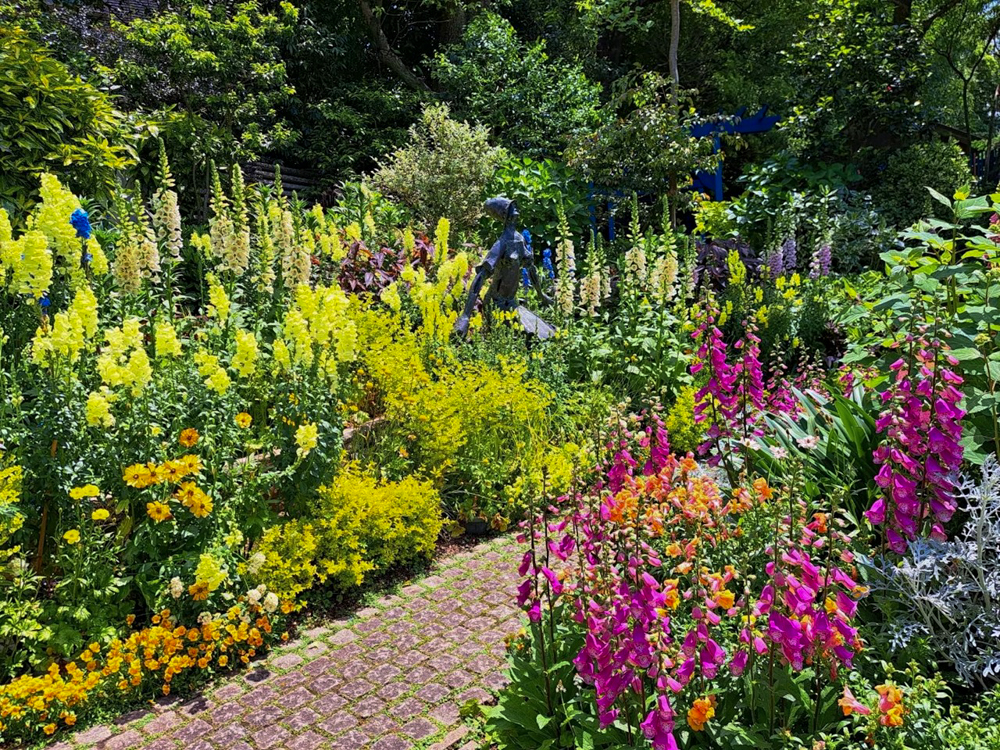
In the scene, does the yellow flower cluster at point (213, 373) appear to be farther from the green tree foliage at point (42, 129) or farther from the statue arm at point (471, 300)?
the statue arm at point (471, 300)

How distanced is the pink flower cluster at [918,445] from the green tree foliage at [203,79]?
918 cm

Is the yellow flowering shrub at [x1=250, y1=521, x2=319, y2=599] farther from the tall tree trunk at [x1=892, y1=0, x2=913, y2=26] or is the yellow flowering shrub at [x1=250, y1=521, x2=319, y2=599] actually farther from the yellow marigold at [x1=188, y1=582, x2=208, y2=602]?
the tall tree trunk at [x1=892, y1=0, x2=913, y2=26]

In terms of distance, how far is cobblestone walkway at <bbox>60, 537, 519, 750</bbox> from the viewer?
9.82 feet

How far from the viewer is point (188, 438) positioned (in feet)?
11.8

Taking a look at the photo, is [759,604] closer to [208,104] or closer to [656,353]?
[656,353]

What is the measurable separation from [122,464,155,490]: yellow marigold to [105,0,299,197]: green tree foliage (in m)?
7.33

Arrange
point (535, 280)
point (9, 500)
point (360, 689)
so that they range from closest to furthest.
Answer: point (9, 500) → point (360, 689) → point (535, 280)

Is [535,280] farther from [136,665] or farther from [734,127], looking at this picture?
[734,127]

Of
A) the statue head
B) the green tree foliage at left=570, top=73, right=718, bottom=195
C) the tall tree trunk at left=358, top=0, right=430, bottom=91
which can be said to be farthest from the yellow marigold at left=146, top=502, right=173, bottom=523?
the tall tree trunk at left=358, top=0, right=430, bottom=91

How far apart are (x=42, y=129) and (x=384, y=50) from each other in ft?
35.5

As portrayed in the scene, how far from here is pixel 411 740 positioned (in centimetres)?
297

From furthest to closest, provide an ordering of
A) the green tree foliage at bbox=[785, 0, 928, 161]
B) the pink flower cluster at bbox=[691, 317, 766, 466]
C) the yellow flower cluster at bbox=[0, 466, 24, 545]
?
the green tree foliage at bbox=[785, 0, 928, 161] < the pink flower cluster at bbox=[691, 317, 766, 466] < the yellow flower cluster at bbox=[0, 466, 24, 545]

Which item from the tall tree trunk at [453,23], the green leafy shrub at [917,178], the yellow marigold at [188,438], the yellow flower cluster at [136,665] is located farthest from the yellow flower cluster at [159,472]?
the tall tree trunk at [453,23]

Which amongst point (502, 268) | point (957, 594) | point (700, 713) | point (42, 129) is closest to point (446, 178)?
point (502, 268)
